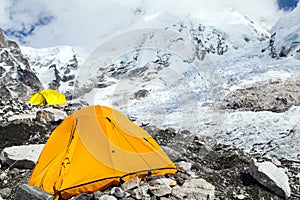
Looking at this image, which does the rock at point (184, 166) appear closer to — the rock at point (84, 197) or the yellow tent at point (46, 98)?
the rock at point (84, 197)

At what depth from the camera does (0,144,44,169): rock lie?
7.93 meters

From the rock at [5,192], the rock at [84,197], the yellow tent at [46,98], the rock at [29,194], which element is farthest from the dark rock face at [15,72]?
the rock at [84,197]

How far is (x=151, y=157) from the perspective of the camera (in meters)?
6.56

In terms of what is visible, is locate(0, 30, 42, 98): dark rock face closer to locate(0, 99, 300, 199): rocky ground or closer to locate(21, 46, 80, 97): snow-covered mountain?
locate(21, 46, 80, 97): snow-covered mountain

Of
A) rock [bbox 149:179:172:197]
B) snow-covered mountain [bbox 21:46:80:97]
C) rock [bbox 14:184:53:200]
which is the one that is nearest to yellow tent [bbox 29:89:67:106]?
rock [bbox 14:184:53:200]

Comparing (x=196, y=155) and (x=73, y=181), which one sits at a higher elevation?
(x=196, y=155)

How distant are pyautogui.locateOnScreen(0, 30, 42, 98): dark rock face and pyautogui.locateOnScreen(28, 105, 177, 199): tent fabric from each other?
112287 millimetres

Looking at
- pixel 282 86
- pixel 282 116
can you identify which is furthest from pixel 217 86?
pixel 282 116

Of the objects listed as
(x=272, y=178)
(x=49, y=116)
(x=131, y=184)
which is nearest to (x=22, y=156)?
(x=131, y=184)

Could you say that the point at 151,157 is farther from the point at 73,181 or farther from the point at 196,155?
the point at 196,155

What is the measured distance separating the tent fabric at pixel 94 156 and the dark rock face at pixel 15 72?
368 feet

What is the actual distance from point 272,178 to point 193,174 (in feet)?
5.09

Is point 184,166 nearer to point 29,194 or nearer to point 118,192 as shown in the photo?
point 118,192

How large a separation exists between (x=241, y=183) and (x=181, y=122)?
7.07m
